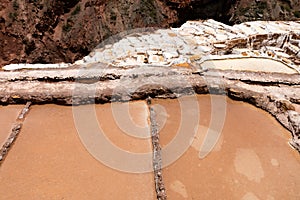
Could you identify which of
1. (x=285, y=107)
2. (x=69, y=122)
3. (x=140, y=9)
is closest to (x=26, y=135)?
(x=69, y=122)

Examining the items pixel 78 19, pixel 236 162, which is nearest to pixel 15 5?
pixel 78 19

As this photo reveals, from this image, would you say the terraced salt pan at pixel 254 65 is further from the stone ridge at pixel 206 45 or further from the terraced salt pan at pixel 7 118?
the terraced salt pan at pixel 7 118

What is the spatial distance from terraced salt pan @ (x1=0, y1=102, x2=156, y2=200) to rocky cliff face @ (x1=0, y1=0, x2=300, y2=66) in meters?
9.70

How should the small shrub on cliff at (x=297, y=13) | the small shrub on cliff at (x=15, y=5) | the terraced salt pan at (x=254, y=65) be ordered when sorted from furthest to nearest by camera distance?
the small shrub on cliff at (x=15, y=5)
the small shrub on cliff at (x=297, y=13)
the terraced salt pan at (x=254, y=65)

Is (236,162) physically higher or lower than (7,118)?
lower

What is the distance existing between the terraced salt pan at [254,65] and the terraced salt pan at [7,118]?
3.06m

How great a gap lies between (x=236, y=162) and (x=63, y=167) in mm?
1644

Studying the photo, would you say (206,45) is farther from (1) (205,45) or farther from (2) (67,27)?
(2) (67,27)

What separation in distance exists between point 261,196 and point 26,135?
2.37m

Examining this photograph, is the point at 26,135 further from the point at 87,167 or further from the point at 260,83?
the point at 260,83

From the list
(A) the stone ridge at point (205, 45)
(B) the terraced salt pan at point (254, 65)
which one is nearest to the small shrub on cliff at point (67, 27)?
(A) the stone ridge at point (205, 45)

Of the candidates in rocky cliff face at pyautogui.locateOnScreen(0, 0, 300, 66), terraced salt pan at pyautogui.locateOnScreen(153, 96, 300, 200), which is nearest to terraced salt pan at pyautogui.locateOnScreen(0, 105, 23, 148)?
terraced salt pan at pyautogui.locateOnScreen(153, 96, 300, 200)

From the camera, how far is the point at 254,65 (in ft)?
17.4

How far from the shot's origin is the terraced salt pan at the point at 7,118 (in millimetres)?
3205
